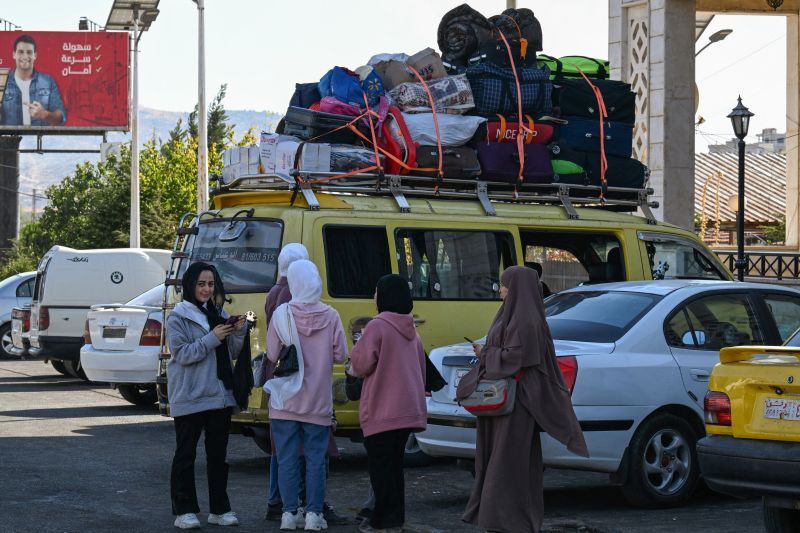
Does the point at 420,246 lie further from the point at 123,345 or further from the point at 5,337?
the point at 5,337

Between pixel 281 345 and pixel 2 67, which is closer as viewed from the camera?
pixel 281 345

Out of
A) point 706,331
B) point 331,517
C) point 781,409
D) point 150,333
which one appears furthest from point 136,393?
point 781,409

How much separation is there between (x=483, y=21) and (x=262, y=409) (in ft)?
17.0

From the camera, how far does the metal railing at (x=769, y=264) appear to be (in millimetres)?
33094

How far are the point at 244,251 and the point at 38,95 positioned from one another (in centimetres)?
5512

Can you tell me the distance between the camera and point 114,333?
1736 centimetres

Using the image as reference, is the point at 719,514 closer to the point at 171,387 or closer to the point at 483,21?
the point at 171,387

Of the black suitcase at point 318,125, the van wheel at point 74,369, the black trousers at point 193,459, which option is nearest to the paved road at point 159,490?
the black trousers at point 193,459

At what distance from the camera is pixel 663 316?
10.1 meters

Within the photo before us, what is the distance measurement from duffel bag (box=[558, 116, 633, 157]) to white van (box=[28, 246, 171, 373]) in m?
10.0

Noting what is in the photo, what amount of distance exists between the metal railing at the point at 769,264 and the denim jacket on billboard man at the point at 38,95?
1469 inches

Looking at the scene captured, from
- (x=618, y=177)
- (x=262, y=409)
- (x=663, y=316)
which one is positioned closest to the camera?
(x=663, y=316)

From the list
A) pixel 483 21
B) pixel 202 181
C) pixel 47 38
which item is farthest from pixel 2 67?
pixel 483 21

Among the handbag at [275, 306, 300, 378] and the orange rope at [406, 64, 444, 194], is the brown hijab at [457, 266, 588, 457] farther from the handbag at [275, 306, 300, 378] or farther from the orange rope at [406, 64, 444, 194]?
the orange rope at [406, 64, 444, 194]
